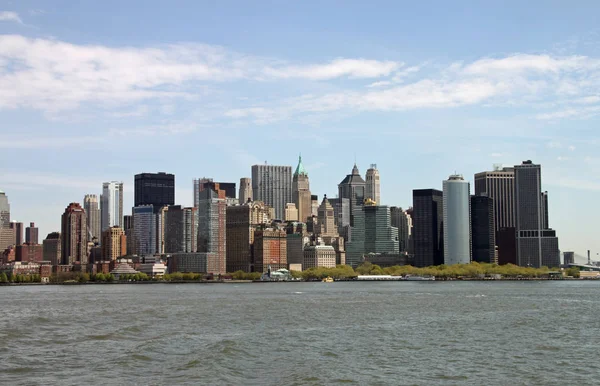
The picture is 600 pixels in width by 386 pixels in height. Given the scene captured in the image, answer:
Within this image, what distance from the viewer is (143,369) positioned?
145 feet

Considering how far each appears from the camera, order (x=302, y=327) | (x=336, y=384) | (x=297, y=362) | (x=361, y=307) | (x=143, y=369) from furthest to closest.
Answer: (x=361, y=307), (x=302, y=327), (x=297, y=362), (x=143, y=369), (x=336, y=384)

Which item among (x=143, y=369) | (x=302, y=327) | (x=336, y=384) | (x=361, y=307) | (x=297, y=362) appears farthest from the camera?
(x=361, y=307)

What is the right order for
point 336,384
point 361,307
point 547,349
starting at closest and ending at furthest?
point 336,384, point 547,349, point 361,307

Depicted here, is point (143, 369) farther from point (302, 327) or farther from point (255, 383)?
point (302, 327)

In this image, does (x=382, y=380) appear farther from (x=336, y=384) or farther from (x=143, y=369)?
(x=143, y=369)

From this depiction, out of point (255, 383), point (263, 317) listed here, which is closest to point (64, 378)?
point (255, 383)

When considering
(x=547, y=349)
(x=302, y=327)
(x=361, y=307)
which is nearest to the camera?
(x=547, y=349)

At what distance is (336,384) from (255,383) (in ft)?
12.4

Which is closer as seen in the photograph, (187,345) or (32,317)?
(187,345)

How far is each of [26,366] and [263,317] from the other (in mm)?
35571

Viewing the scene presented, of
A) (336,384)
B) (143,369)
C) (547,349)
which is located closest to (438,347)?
(547,349)

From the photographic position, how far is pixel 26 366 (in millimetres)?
45938

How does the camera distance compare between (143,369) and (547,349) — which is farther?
(547,349)

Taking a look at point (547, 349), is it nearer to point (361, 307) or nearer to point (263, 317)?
point (263, 317)
